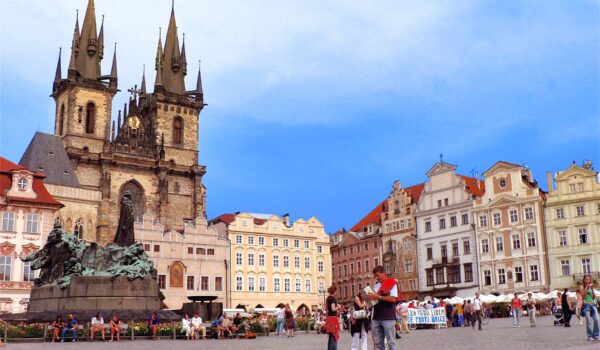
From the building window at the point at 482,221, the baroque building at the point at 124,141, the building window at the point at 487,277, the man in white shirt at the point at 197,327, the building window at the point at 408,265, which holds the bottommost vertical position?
the man in white shirt at the point at 197,327

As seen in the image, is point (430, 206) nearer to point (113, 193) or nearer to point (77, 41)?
point (113, 193)

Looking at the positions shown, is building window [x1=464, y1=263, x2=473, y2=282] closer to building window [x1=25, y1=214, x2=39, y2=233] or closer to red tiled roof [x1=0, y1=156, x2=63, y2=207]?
red tiled roof [x1=0, y1=156, x2=63, y2=207]

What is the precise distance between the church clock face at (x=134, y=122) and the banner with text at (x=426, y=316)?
49.1m

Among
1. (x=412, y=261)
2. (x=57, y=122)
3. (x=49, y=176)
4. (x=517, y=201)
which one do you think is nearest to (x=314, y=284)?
(x=412, y=261)

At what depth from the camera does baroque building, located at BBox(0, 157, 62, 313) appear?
41.2m

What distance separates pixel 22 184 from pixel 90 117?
23907 millimetres

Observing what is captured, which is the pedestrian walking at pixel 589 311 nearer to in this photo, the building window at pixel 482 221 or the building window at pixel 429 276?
the building window at pixel 482 221

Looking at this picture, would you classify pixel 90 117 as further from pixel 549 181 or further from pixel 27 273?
pixel 549 181

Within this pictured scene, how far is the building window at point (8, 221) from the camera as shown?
137ft

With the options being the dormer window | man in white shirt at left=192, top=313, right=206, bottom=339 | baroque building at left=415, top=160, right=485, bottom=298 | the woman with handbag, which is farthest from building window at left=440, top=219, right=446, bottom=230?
the woman with handbag

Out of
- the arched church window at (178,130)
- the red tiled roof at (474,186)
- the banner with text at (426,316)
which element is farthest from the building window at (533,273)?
the arched church window at (178,130)

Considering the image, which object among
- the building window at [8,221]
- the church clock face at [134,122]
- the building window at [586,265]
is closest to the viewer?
the building window at [8,221]

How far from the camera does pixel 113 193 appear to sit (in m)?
62.1

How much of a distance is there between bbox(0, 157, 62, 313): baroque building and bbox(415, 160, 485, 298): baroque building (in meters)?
29.5
